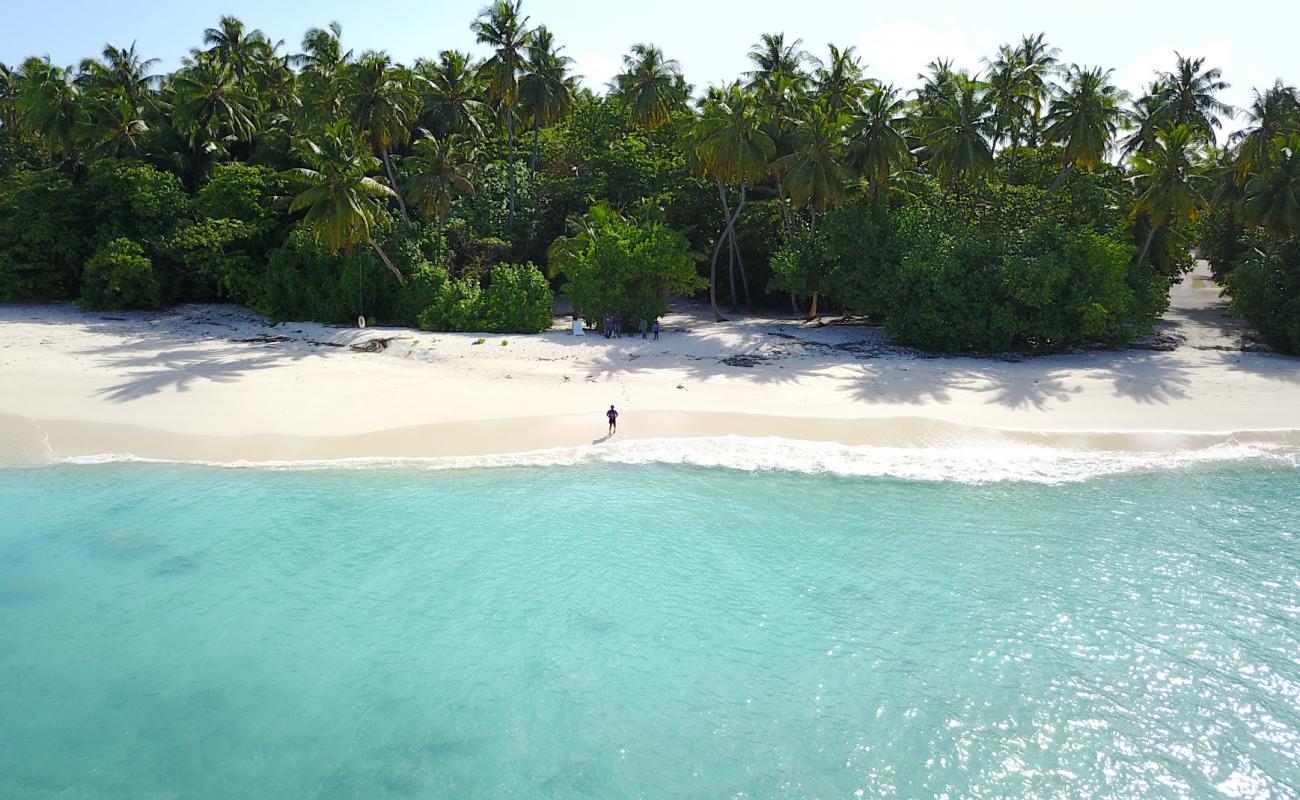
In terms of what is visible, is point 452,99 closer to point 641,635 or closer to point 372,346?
point 372,346

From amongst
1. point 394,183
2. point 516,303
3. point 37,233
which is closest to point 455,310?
point 516,303

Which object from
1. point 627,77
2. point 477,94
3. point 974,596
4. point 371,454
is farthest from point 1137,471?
point 477,94

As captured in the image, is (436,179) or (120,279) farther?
(120,279)

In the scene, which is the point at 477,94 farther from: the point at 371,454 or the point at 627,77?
the point at 371,454

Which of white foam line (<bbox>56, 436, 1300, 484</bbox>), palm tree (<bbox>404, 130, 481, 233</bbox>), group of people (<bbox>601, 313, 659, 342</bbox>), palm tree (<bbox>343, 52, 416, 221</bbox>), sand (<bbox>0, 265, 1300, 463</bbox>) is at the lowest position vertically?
white foam line (<bbox>56, 436, 1300, 484</bbox>)

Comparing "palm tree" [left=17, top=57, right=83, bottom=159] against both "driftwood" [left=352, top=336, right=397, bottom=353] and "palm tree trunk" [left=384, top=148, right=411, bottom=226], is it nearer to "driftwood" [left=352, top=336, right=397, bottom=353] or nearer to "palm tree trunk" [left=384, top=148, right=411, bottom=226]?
"palm tree trunk" [left=384, top=148, right=411, bottom=226]

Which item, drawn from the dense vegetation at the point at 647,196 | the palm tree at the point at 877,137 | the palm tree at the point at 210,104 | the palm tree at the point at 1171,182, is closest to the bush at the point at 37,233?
the dense vegetation at the point at 647,196

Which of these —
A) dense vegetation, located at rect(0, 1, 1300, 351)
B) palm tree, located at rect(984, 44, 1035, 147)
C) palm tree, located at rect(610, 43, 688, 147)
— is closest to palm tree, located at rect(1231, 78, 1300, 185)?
dense vegetation, located at rect(0, 1, 1300, 351)
